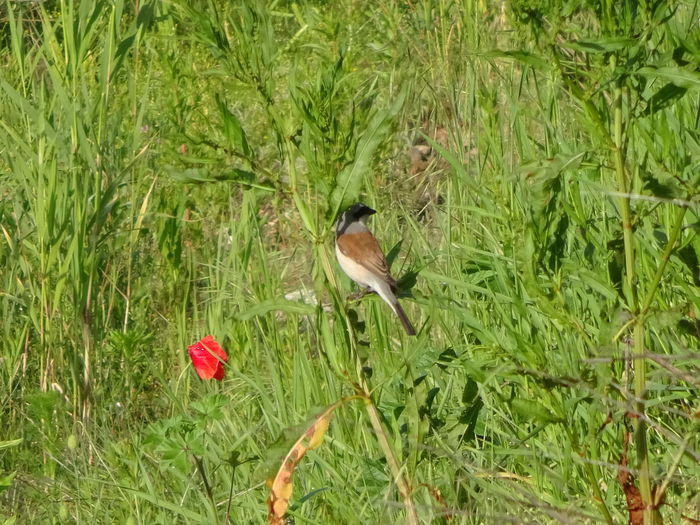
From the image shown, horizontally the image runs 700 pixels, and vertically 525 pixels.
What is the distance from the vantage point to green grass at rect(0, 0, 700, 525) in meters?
2.86

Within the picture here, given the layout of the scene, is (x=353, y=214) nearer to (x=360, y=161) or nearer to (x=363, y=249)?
(x=363, y=249)

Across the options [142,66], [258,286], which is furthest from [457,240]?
[142,66]

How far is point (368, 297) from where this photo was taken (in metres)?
3.32

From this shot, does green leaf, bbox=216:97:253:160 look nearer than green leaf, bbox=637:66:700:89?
No

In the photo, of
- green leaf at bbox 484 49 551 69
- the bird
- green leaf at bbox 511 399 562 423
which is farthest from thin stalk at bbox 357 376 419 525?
the bird

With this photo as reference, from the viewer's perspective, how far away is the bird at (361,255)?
14.3 feet

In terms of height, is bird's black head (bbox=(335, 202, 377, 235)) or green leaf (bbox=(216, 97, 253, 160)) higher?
green leaf (bbox=(216, 97, 253, 160))

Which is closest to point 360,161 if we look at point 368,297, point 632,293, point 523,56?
point 523,56

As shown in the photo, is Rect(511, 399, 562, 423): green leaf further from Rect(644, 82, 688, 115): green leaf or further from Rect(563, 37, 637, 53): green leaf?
Rect(563, 37, 637, 53): green leaf

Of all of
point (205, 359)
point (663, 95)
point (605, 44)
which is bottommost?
point (205, 359)

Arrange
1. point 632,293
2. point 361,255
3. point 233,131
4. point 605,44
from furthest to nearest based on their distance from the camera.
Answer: point 361,255 → point 233,131 → point 632,293 → point 605,44

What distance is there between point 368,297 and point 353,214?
168 cm

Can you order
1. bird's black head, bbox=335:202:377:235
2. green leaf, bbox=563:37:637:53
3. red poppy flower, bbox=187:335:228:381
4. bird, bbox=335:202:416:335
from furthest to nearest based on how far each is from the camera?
bird's black head, bbox=335:202:377:235 < bird, bbox=335:202:416:335 < red poppy flower, bbox=187:335:228:381 < green leaf, bbox=563:37:637:53

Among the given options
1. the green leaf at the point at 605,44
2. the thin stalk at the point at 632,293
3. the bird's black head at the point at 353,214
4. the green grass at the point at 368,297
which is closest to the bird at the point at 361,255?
the bird's black head at the point at 353,214
